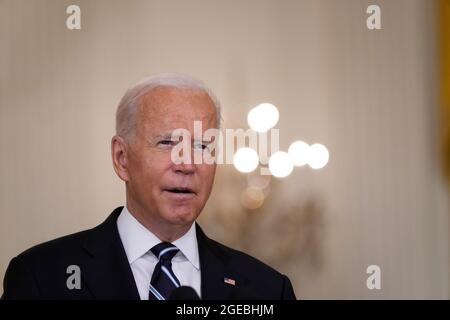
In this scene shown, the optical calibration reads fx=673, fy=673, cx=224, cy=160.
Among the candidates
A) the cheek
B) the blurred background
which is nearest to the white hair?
the cheek

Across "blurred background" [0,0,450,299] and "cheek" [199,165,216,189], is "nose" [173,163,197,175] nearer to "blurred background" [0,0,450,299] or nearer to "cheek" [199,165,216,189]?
"cheek" [199,165,216,189]

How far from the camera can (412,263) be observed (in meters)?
2.27

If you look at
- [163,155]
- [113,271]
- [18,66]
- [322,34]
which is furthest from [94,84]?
[322,34]

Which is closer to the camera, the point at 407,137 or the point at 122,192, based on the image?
the point at 122,192

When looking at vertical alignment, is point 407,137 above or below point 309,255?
above

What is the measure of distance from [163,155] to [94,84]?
55cm

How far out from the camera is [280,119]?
2283 millimetres

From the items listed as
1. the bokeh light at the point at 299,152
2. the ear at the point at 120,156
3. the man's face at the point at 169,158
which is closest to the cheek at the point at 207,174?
the man's face at the point at 169,158

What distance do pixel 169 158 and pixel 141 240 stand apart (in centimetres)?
22

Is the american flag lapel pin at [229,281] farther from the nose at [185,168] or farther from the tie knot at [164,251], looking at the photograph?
the nose at [185,168]

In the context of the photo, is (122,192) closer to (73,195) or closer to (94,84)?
(73,195)

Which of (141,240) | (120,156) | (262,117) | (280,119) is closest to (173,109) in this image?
(120,156)

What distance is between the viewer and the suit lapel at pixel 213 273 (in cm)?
166

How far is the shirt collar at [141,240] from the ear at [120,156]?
0.10m
